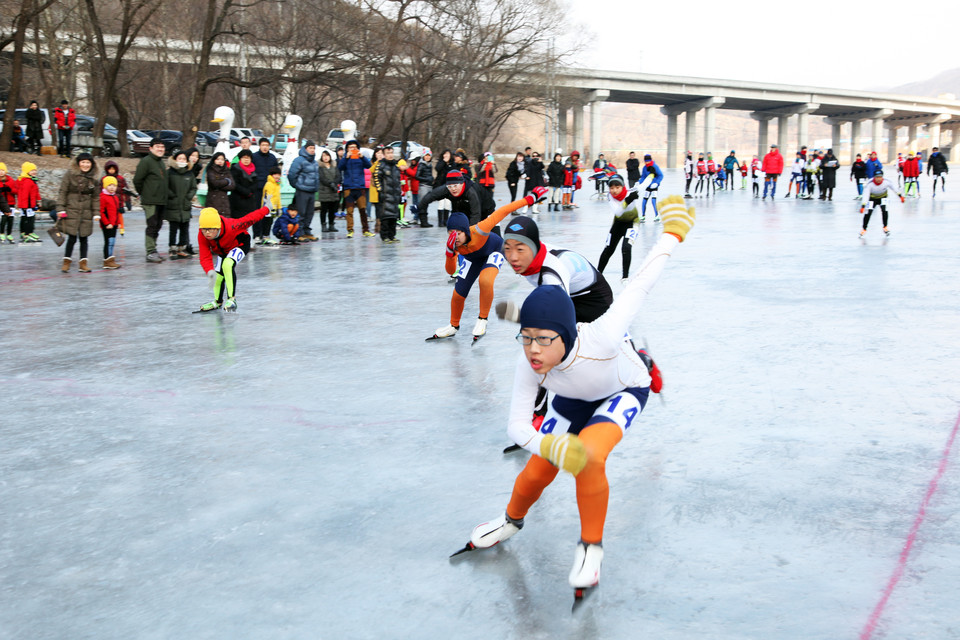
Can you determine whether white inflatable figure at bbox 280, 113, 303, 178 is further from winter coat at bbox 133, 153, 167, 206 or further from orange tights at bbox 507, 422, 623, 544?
orange tights at bbox 507, 422, 623, 544

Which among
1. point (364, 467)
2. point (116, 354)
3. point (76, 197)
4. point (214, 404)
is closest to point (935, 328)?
point (364, 467)

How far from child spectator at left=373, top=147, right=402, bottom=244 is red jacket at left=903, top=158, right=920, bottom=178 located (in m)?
18.7

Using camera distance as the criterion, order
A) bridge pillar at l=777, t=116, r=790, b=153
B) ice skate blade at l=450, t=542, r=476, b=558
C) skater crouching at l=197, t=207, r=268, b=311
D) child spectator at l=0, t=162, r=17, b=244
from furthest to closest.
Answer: bridge pillar at l=777, t=116, r=790, b=153 < child spectator at l=0, t=162, r=17, b=244 < skater crouching at l=197, t=207, r=268, b=311 < ice skate blade at l=450, t=542, r=476, b=558

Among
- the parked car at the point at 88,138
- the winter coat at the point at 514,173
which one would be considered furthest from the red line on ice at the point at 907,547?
the parked car at the point at 88,138

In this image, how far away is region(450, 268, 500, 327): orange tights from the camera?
296 inches

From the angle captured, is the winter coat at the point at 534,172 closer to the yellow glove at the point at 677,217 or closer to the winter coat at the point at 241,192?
the winter coat at the point at 241,192

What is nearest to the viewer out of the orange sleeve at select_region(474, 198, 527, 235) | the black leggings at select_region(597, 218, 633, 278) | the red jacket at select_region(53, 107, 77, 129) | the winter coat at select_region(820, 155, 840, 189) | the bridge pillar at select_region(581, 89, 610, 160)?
the orange sleeve at select_region(474, 198, 527, 235)

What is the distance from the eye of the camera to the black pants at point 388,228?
16125 mm

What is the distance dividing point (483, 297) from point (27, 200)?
12.3m

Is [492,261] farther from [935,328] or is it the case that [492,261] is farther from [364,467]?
[935,328]

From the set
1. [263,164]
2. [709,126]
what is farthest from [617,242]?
[709,126]

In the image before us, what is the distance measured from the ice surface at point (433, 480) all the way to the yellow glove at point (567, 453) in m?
0.56

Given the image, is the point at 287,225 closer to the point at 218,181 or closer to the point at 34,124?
the point at 218,181

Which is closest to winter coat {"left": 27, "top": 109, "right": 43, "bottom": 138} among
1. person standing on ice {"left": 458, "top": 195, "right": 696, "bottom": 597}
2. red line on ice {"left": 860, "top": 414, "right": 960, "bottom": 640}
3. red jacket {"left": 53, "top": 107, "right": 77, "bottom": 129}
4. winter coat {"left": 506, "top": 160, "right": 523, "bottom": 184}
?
red jacket {"left": 53, "top": 107, "right": 77, "bottom": 129}
